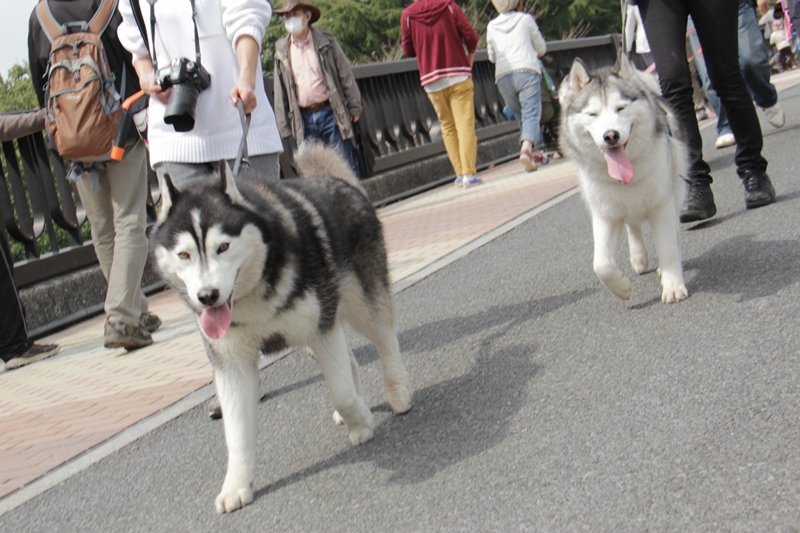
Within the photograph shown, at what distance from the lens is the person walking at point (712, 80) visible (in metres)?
6.09

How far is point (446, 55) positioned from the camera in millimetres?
→ 11820

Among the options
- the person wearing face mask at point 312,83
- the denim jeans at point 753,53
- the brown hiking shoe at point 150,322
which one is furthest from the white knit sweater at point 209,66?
the denim jeans at point 753,53

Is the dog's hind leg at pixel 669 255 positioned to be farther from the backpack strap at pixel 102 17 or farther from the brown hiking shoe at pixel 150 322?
the brown hiking shoe at pixel 150 322

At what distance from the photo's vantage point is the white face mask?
972cm

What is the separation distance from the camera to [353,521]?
10.4 feet

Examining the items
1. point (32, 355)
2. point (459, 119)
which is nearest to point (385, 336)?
point (32, 355)

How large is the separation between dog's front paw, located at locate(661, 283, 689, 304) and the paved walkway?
257 cm

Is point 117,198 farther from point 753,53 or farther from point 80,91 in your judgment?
point 753,53

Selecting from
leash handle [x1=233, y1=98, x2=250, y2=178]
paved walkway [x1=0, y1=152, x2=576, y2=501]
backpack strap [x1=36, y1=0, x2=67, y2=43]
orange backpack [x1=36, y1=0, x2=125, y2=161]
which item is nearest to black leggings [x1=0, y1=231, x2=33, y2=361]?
paved walkway [x1=0, y1=152, x2=576, y2=501]

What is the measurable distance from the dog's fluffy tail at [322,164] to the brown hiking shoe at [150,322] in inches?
109

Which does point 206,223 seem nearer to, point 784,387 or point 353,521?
point 353,521

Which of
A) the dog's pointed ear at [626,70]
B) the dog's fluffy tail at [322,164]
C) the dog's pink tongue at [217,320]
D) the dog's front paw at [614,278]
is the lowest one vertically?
the dog's front paw at [614,278]

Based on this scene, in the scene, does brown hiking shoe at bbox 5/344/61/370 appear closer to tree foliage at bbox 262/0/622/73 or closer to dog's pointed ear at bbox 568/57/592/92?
dog's pointed ear at bbox 568/57/592/92

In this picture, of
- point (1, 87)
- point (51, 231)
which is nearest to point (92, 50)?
point (51, 231)
